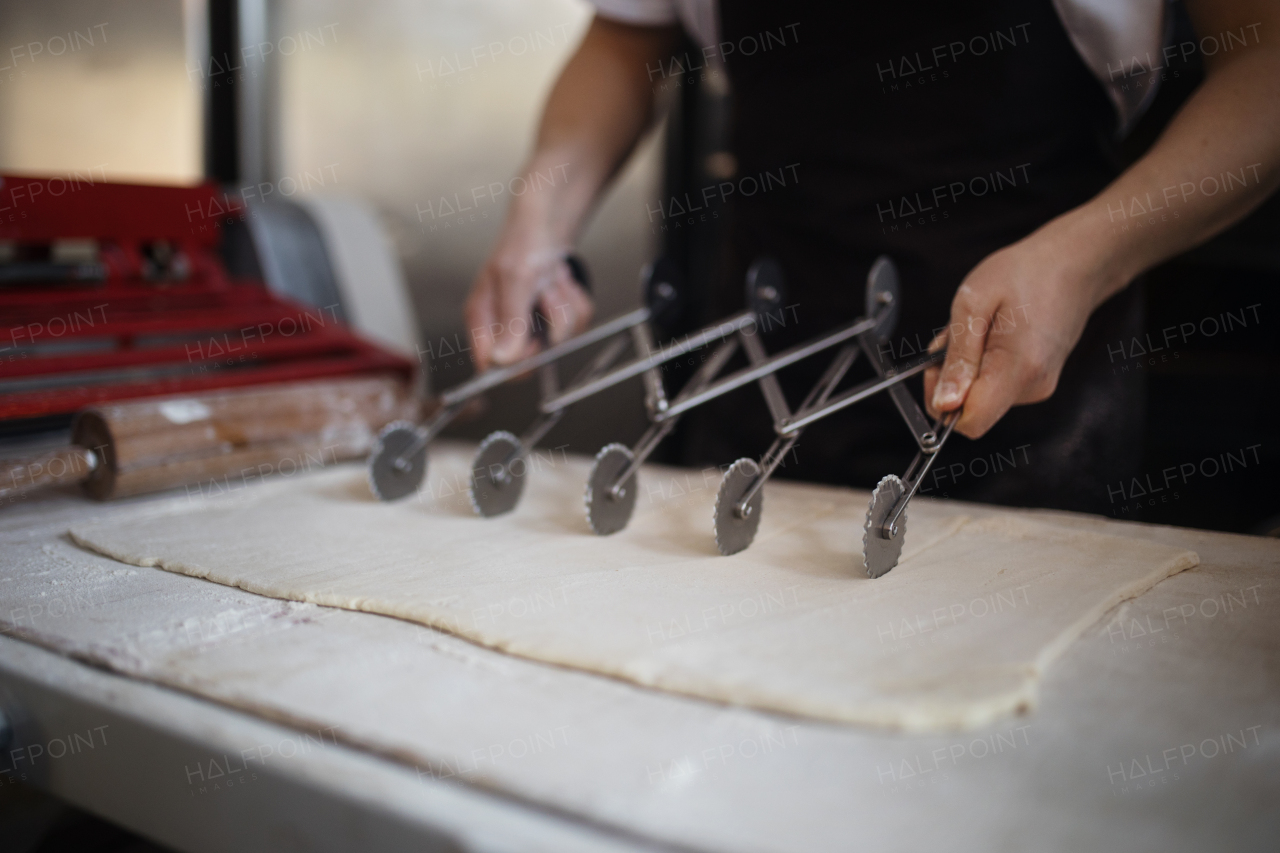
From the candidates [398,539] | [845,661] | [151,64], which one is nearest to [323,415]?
[398,539]

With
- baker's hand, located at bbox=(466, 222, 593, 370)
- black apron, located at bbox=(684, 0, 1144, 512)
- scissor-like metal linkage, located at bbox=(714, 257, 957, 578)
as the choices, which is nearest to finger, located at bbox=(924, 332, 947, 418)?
scissor-like metal linkage, located at bbox=(714, 257, 957, 578)

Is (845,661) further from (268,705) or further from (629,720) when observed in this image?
(268,705)

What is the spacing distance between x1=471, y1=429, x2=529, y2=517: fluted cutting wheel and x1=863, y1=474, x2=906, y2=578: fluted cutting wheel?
0.39 metres

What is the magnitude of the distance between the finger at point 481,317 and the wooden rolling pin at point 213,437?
153mm

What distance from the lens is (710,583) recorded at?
28.5 inches

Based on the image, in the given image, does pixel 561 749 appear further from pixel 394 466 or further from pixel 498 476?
pixel 394 466

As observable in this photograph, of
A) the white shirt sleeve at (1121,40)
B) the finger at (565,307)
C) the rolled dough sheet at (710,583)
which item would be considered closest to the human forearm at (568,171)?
the finger at (565,307)

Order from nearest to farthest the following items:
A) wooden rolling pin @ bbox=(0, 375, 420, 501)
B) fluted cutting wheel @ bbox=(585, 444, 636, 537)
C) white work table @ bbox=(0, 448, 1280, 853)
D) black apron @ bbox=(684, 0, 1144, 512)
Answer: white work table @ bbox=(0, 448, 1280, 853) < fluted cutting wheel @ bbox=(585, 444, 636, 537) < wooden rolling pin @ bbox=(0, 375, 420, 501) < black apron @ bbox=(684, 0, 1144, 512)

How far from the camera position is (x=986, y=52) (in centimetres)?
110

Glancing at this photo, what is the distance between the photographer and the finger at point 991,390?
2.57 feet

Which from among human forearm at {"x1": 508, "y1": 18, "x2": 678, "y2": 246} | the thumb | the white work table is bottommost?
the white work table

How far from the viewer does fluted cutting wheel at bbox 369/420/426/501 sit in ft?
3.34

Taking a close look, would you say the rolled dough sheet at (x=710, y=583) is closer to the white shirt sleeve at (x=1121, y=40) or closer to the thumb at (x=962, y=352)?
the thumb at (x=962, y=352)

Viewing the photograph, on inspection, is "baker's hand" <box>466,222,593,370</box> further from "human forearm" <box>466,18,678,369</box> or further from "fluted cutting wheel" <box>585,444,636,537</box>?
"fluted cutting wheel" <box>585,444,636,537</box>
